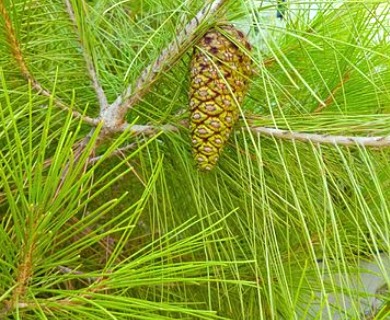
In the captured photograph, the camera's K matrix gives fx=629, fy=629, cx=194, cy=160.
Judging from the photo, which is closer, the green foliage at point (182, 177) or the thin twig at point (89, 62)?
the green foliage at point (182, 177)

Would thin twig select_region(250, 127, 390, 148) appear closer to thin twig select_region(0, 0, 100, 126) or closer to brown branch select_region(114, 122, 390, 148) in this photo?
brown branch select_region(114, 122, 390, 148)

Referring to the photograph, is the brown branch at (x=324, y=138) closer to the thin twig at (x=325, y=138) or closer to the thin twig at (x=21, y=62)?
the thin twig at (x=325, y=138)

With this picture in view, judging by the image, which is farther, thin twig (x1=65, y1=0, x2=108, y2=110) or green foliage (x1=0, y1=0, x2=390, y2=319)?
thin twig (x1=65, y1=0, x2=108, y2=110)

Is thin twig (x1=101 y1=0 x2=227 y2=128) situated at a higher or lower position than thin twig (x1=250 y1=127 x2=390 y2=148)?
higher

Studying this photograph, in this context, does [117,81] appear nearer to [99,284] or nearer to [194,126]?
[194,126]

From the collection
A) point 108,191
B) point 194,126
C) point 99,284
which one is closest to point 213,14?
point 194,126

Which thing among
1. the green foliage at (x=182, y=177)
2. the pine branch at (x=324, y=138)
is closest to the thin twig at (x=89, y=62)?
the green foliage at (x=182, y=177)

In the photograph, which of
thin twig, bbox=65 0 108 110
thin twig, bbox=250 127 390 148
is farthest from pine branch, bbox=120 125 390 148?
thin twig, bbox=65 0 108 110

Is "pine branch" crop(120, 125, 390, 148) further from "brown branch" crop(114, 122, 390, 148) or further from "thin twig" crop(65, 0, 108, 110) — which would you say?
"thin twig" crop(65, 0, 108, 110)
